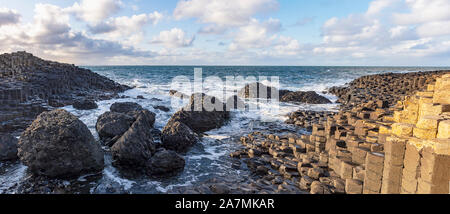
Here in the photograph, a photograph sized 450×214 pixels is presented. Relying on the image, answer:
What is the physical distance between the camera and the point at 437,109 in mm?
5461

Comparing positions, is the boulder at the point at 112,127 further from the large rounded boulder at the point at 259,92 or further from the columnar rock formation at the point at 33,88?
the large rounded boulder at the point at 259,92

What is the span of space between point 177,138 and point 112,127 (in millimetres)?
3119

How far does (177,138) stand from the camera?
10.7 m

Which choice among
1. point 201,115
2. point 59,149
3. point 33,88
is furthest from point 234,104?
point 33,88

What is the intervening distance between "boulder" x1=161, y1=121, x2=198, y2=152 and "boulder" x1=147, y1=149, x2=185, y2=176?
2018 millimetres

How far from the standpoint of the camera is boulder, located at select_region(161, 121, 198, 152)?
34.9 ft

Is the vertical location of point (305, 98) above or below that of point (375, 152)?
above

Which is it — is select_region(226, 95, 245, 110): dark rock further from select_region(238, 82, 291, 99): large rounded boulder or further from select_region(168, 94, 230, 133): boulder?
select_region(238, 82, 291, 99): large rounded boulder

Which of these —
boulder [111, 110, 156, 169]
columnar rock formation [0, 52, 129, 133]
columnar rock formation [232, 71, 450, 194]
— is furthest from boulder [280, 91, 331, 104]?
boulder [111, 110, 156, 169]

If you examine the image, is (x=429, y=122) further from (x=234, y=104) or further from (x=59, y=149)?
(x=234, y=104)

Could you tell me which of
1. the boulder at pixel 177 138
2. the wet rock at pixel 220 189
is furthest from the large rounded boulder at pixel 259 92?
the wet rock at pixel 220 189
